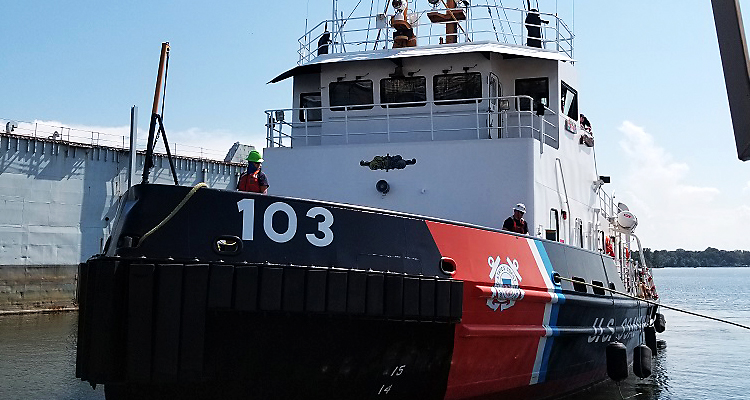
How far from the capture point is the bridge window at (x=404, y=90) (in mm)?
9320

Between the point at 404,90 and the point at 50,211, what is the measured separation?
1496 centimetres

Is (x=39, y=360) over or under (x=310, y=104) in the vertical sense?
under

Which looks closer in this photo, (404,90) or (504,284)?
(504,284)

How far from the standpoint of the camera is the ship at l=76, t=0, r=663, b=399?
16.3 feet

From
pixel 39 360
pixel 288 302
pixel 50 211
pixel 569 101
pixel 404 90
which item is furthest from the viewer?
pixel 50 211

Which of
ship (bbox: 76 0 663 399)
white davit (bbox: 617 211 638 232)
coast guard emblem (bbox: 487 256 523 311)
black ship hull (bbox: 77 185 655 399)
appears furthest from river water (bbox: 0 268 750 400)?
black ship hull (bbox: 77 185 655 399)

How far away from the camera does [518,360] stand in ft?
22.3

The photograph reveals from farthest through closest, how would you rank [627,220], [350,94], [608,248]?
1. [627,220]
2. [608,248]
3. [350,94]

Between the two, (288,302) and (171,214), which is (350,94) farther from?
(288,302)

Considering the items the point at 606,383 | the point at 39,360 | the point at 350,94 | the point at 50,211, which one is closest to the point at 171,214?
the point at 350,94

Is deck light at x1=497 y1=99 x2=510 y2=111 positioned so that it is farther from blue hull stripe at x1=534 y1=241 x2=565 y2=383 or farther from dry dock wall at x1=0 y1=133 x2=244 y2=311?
dry dock wall at x1=0 y1=133 x2=244 y2=311

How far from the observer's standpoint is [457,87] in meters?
9.20

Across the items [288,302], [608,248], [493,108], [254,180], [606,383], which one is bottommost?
[606,383]

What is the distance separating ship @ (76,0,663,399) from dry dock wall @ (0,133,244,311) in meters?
13.2
